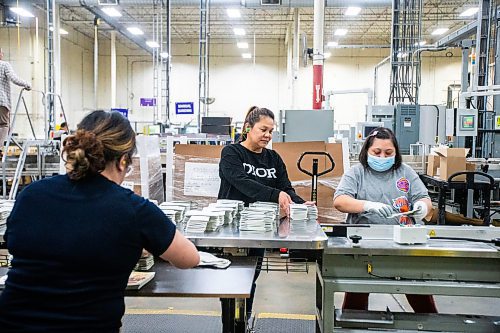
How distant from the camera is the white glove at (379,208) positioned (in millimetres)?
2166

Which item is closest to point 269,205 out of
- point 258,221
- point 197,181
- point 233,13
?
point 258,221

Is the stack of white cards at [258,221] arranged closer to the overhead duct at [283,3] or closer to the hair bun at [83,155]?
the hair bun at [83,155]

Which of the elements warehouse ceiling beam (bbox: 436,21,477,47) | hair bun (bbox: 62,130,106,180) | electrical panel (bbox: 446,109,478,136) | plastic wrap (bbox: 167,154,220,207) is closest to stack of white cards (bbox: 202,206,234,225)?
hair bun (bbox: 62,130,106,180)

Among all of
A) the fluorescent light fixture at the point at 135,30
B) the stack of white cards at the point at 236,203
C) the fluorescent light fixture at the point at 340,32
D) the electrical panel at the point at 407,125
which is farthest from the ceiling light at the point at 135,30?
the stack of white cards at the point at 236,203

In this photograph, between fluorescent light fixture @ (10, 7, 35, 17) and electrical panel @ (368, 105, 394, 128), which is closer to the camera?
electrical panel @ (368, 105, 394, 128)

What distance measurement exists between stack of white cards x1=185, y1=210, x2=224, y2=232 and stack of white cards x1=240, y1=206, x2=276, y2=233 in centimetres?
10

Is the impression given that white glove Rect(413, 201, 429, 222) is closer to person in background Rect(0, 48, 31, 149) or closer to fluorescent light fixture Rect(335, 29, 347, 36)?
person in background Rect(0, 48, 31, 149)

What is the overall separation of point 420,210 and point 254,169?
807mm

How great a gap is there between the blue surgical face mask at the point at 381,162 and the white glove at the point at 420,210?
0.23 meters

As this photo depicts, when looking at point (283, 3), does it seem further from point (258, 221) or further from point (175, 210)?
point (258, 221)

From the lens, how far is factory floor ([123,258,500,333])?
3.44 m

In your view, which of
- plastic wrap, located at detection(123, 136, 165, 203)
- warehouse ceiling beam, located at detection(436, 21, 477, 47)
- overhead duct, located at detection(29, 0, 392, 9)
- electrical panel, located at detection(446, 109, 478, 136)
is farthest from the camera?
overhead duct, located at detection(29, 0, 392, 9)

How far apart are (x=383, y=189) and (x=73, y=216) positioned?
160 centimetres

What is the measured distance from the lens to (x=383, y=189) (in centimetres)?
238
